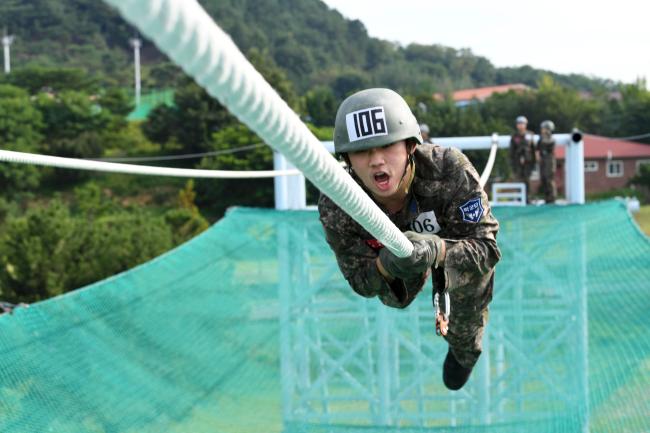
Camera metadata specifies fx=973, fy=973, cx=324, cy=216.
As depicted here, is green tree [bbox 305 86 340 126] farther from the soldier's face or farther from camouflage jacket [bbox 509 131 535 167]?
the soldier's face

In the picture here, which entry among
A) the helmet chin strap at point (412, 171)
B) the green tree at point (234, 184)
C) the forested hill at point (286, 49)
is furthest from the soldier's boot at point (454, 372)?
the forested hill at point (286, 49)

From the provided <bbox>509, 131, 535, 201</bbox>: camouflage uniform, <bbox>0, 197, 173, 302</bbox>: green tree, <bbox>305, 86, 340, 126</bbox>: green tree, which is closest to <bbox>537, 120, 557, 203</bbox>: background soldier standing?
<bbox>509, 131, 535, 201</bbox>: camouflage uniform

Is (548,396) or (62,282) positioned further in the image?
(62,282)

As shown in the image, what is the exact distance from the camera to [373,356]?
6.73 meters

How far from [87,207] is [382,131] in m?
27.5

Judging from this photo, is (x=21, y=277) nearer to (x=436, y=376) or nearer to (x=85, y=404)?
(x=436, y=376)

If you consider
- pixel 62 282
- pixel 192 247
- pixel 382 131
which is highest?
pixel 382 131

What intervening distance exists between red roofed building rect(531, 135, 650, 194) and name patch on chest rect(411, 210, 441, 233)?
3672cm

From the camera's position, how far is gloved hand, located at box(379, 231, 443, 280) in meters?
2.29

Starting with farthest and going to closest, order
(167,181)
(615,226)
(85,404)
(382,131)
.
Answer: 1. (167,181)
2. (615,226)
3. (85,404)
4. (382,131)

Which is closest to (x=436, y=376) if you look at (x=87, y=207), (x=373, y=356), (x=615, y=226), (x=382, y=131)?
(x=373, y=356)

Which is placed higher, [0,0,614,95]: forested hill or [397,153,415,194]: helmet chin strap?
[0,0,614,95]: forested hill

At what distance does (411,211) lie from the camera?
Answer: 269 cm

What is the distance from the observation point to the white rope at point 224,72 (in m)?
0.99
